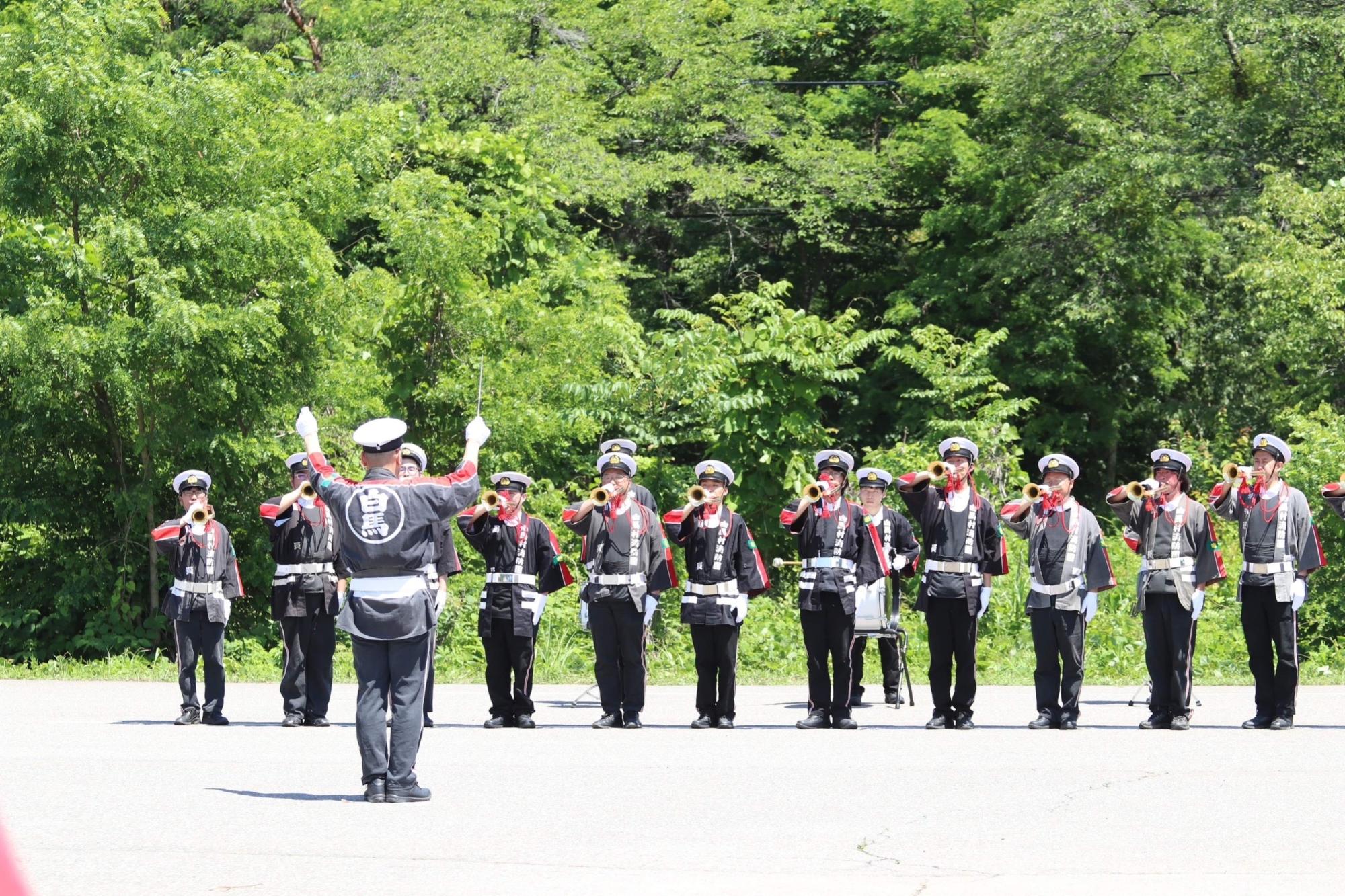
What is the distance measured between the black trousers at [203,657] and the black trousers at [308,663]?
0.51 metres

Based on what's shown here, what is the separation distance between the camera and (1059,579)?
1276 cm

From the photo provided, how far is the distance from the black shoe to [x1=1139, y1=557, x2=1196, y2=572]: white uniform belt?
109 inches

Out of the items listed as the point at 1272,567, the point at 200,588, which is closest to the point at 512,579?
the point at 200,588

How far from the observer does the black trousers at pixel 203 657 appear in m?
12.9

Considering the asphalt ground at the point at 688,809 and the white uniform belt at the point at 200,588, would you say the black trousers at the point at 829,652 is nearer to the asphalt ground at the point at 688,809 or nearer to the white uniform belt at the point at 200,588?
the asphalt ground at the point at 688,809

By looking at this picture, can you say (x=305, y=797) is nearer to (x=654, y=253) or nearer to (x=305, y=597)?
(x=305, y=597)

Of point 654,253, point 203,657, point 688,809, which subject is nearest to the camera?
point 688,809

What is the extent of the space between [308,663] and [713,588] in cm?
328

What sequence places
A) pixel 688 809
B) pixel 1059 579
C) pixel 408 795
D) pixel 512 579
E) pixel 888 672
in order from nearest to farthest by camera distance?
pixel 688 809
pixel 408 795
pixel 1059 579
pixel 512 579
pixel 888 672

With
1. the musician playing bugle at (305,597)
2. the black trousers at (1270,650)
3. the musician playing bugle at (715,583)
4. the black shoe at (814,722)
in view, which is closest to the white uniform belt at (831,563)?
the musician playing bugle at (715,583)

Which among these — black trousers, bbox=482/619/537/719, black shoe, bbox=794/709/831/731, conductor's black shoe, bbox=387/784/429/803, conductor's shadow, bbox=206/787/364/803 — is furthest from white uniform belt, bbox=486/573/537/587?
conductor's black shoe, bbox=387/784/429/803

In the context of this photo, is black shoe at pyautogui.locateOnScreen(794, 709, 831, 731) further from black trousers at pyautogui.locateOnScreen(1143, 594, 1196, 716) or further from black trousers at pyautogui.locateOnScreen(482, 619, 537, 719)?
black trousers at pyautogui.locateOnScreen(1143, 594, 1196, 716)

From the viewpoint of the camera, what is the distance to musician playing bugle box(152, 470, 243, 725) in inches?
511

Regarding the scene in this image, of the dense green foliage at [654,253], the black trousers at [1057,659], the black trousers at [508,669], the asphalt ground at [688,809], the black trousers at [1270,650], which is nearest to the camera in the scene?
the asphalt ground at [688,809]
